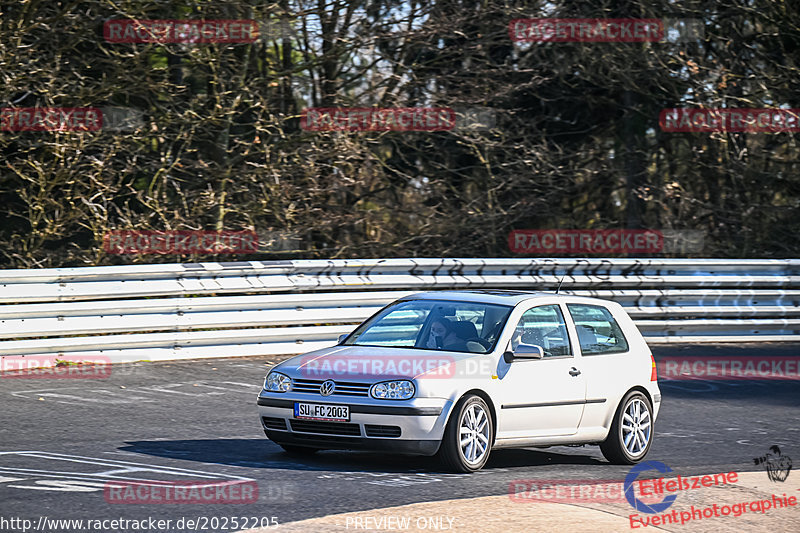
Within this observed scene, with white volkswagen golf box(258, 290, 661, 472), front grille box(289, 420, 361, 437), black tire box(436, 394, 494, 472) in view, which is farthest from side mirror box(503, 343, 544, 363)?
front grille box(289, 420, 361, 437)

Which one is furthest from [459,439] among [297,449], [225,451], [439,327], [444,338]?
[225,451]

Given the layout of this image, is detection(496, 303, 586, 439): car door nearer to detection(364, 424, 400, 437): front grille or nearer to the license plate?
detection(364, 424, 400, 437): front grille

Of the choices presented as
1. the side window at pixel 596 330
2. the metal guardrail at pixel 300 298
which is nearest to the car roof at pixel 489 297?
the side window at pixel 596 330

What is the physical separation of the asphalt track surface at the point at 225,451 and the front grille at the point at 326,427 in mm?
258

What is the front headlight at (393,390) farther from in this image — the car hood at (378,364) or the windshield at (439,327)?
the windshield at (439,327)

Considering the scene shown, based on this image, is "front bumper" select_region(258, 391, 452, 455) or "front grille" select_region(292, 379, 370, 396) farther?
"front grille" select_region(292, 379, 370, 396)

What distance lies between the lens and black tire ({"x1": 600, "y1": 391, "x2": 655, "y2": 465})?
9.86 m

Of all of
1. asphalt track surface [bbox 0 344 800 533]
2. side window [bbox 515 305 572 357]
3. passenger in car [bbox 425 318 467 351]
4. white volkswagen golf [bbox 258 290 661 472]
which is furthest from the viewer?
side window [bbox 515 305 572 357]

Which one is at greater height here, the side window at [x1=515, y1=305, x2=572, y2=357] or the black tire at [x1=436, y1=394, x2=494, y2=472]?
the side window at [x1=515, y1=305, x2=572, y2=357]

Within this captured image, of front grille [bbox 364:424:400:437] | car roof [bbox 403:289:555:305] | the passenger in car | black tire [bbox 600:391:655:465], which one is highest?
car roof [bbox 403:289:555:305]

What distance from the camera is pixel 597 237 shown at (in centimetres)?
2150

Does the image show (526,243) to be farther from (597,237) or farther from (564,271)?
(564,271)

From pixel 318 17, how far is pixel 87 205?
4.64 metres

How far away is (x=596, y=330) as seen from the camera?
10.1 metres
